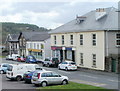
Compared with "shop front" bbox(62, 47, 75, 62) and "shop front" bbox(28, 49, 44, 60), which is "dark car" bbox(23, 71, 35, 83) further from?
"shop front" bbox(28, 49, 44, 60)

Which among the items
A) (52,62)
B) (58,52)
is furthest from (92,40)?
(58,52)

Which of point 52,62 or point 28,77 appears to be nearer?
point 28,77

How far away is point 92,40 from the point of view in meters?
43.8

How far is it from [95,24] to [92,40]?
2.47 metres

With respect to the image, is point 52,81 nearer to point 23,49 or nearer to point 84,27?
point 84,27

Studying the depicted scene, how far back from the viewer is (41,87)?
26.2m

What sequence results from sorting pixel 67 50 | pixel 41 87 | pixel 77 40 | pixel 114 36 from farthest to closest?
pixel 67 50, pixel 77 40, pixel 114 36, pixel 41 87

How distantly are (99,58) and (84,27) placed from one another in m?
6.52

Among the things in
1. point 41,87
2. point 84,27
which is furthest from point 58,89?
point 84,27

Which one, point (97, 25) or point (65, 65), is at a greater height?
point (97, 25)

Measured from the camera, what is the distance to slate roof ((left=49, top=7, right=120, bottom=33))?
41.4m

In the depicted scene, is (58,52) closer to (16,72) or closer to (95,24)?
(95,24)

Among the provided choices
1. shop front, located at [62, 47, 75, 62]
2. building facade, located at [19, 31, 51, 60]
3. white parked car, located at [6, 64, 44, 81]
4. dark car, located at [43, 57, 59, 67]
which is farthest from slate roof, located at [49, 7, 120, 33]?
white parked car, located at [6, 64, 44, 81]

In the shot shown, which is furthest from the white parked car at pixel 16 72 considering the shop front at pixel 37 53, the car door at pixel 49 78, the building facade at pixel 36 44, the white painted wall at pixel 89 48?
the shop front at pixel 37 53
